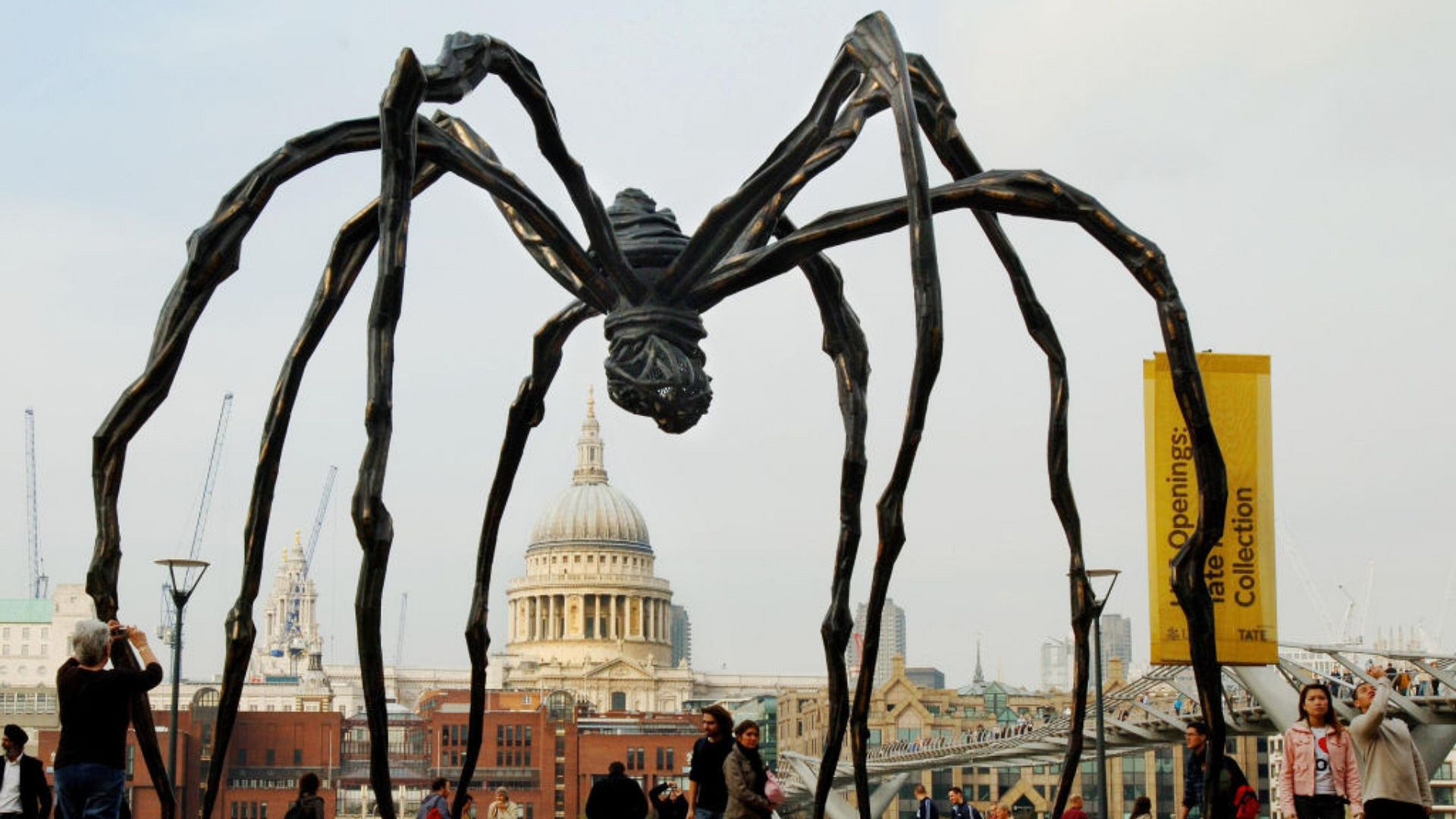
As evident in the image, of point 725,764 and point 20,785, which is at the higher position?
point 725,764

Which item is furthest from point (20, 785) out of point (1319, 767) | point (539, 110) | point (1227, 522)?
point (1227, 522)

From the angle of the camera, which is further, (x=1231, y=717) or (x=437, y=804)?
(x=1231, y=717)

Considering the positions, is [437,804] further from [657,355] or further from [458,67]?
[458,67]

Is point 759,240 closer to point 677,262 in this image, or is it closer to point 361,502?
point 677,262

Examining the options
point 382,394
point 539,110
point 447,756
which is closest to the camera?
point 382,394

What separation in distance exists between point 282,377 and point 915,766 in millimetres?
49989

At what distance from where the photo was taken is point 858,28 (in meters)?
11.1

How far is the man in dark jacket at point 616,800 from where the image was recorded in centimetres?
1534

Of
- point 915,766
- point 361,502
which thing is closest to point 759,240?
point 361,502

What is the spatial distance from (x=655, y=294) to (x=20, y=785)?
5.25m

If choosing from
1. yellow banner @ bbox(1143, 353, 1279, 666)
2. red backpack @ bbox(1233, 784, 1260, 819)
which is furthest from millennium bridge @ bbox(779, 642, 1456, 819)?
red backpack @ bbox(1233, 784, 1260, 819)

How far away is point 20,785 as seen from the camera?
12.8 meters

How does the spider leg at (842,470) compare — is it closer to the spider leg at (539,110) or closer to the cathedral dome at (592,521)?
the spider leg at (539,110)

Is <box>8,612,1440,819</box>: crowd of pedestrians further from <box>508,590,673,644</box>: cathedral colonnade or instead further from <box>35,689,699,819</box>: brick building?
<box>508,590,673,644</box>: cathedral colonnade
